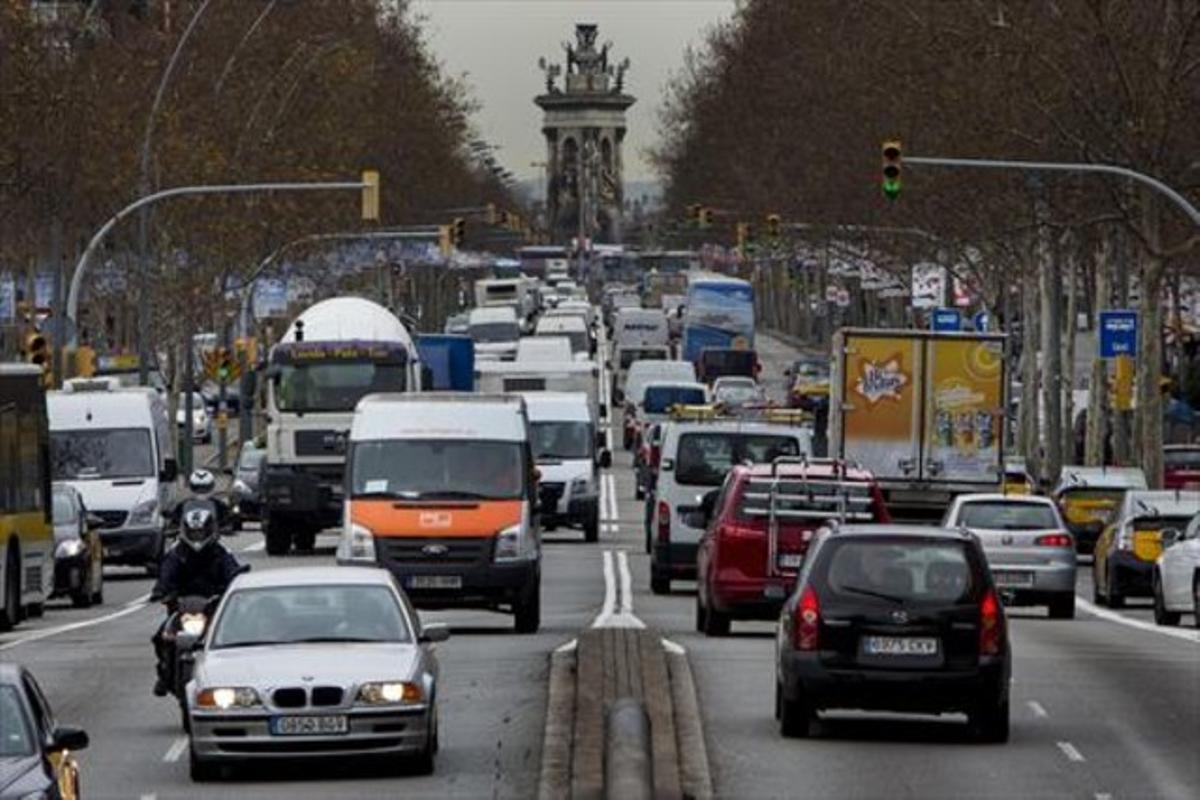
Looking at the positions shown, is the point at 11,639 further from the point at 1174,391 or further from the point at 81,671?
the point at 1174,391

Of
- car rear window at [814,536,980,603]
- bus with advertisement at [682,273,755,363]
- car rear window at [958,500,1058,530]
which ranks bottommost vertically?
bus with advertisement at [682,273,755,363]

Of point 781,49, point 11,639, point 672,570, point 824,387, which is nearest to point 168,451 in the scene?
point 672,570

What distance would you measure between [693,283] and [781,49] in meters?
18.2

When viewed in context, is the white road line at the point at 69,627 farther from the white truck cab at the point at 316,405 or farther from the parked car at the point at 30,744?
the parked car at the point at 30,744

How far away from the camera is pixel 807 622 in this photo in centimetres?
2539

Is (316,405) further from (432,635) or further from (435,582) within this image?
(432,635)

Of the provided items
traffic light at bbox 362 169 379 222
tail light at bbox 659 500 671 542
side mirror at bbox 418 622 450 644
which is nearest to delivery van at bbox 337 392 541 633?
tail light at bbox 659 500 671 542

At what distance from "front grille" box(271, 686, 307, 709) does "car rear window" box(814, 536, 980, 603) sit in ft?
14.8

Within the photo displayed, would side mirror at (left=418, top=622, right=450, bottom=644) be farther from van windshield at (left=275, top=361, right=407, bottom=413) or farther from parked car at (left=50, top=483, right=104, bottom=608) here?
van windshield at (left=275, top=361, right=407, bottom=413)

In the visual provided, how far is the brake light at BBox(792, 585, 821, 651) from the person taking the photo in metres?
25.4

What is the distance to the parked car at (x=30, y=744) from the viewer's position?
16.6 metres

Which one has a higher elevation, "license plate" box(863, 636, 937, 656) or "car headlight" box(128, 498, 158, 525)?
"license plate" box(863, 636, 937, 656)

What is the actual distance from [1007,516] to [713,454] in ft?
11.4

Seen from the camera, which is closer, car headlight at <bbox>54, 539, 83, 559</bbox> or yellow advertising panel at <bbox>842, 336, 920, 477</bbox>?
car headlight at <bbox>54, 539, 83, 559</bbox>
